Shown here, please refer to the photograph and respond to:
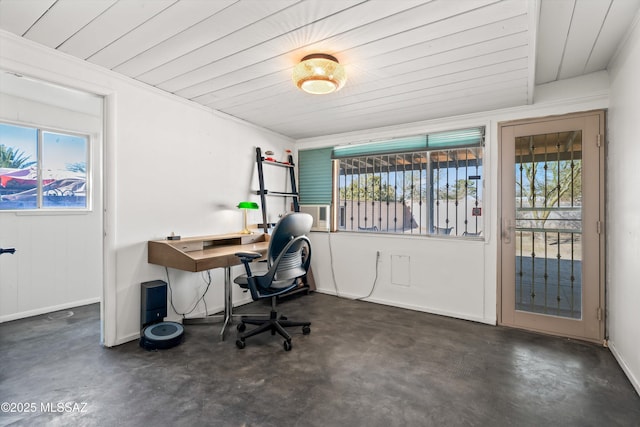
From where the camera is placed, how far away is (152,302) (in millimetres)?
2773

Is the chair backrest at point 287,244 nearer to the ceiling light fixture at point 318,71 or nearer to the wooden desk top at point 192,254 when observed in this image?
the wooden desk top at point 192,254

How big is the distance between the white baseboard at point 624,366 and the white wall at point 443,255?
92 cm

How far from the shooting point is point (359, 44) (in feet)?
6.68

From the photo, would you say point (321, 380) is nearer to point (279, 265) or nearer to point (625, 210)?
point (279, 265)

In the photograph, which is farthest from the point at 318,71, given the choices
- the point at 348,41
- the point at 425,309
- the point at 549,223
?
the point at 425,309

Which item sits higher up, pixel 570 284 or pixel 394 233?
pixel 394 233

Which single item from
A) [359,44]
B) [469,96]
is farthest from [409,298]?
[359,44]

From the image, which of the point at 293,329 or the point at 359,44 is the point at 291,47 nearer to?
the point at 359,44

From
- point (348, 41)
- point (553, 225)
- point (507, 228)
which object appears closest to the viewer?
point (348, 41)

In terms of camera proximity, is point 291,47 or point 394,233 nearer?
point 291,47

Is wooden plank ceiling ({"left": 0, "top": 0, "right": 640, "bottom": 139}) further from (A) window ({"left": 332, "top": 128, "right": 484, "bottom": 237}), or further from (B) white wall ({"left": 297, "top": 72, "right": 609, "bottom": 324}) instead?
(A) window ({"left": 332, "top": 128, "right": 484, "bottom": 237})

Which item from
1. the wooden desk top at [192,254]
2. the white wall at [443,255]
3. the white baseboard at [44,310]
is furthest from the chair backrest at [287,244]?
the white baseboard at [44,310]

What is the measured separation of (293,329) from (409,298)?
1561 mm

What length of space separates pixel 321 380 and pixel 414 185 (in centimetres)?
265
